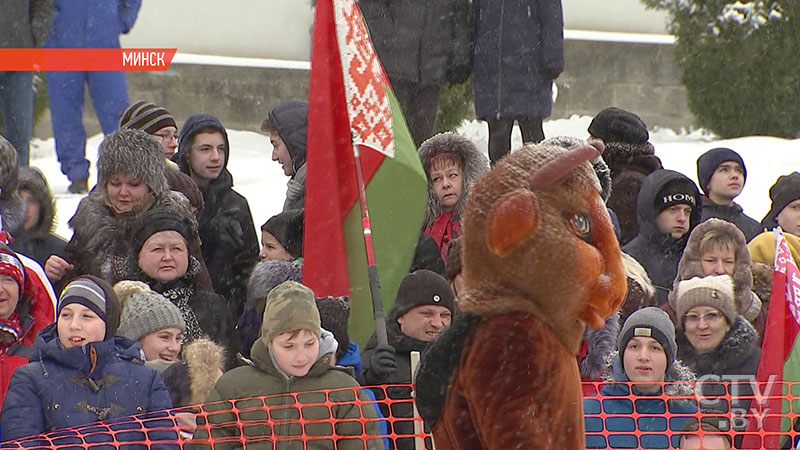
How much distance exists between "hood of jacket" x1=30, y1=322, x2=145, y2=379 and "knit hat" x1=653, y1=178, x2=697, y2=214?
2.83 m

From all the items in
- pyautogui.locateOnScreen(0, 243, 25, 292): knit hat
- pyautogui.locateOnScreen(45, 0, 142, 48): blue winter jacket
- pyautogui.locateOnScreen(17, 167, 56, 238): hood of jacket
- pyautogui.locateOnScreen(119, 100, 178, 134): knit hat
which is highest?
pyautogui.locateOnScreen(45, 0, 142, 48): blue winter jacket

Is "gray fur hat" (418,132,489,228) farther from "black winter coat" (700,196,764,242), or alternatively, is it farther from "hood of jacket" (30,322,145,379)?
"hood of jacket" (30,322,145,379)

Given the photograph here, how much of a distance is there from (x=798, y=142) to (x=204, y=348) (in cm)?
773

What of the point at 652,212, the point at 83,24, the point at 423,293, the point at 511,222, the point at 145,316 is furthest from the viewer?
the point at 83,24

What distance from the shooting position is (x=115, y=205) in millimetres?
6637

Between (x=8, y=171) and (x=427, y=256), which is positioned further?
(x=8, y=171)

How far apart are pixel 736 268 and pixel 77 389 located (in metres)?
2.95

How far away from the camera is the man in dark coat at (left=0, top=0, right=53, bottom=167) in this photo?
9797 millimetres

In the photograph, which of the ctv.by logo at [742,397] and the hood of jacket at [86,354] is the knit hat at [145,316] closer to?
the hood of jacket at [86,354]

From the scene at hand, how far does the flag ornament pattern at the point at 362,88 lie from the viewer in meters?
6.04

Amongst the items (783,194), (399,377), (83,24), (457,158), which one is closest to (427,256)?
(457,158)

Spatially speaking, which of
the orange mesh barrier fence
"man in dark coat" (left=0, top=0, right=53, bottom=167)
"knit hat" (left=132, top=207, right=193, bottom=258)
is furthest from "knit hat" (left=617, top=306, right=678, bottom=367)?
Result: "man in dark coat" (left=0, top=0, right=53, bottom=167)

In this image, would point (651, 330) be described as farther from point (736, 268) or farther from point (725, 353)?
point (736, 268)

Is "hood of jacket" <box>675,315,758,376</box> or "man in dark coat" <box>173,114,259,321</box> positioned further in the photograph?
"man in dark coat" <box>173,114,259,321</box>
